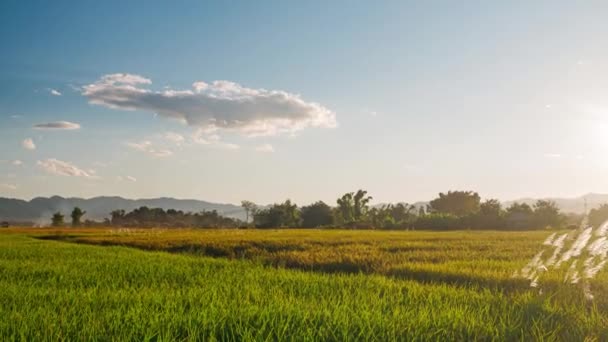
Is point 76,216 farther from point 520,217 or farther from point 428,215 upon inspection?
Answer: point 520,217

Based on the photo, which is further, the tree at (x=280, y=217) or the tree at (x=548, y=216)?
the tree at (x=280, y=217)

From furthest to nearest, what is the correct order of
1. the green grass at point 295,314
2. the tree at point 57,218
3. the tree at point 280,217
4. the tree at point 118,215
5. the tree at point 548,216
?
the tree at point 118,215, the tree at point 57,218, the tree at point 280,217, the tree at point 548,216, the green grass at point 295,314

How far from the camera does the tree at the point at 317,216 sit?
8556 cm

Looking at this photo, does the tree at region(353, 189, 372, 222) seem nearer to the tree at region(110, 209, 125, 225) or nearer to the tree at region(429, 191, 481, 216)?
the tree at region(429, 191, 481, 216)

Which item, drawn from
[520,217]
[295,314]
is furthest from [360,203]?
[295,314]

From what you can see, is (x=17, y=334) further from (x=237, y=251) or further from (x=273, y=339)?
(x=237, y=251)

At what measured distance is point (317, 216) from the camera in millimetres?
86375

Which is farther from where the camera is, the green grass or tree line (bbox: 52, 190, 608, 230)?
→ tree line (bbox: 52, 190, 608, 230)

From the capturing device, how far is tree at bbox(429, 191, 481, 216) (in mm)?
95750

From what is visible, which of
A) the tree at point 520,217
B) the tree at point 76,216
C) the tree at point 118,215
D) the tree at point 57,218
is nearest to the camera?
the tree at point 520,217

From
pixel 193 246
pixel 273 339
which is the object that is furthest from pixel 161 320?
pixel 193 246

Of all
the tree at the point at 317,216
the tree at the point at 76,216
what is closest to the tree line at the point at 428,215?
the tree at the point at 317,216

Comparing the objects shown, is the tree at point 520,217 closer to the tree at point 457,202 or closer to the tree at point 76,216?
the tree at point 457,202

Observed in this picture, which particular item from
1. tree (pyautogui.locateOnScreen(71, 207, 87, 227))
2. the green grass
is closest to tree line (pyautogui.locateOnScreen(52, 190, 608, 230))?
tree (pyautogui.locateOnScreen(71, 207, 87, 227))
